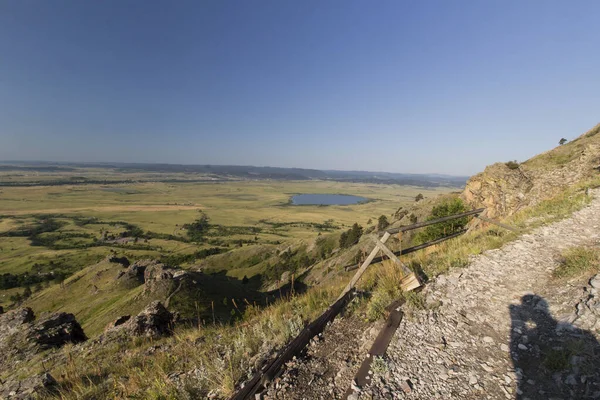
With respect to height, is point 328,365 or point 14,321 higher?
point 328,365

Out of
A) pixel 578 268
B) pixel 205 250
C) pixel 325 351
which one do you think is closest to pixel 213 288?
pixel 325 351

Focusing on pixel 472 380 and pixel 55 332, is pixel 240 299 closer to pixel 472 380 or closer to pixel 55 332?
pixel 55 332

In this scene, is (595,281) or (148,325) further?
(148,325)

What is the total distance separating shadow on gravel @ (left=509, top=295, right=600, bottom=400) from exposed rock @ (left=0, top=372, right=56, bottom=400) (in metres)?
11.8

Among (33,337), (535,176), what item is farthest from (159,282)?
(535,176)

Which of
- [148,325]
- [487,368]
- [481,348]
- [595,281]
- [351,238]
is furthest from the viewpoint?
[351,238]

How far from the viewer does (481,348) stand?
561 centimetres

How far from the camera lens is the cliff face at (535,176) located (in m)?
23.9

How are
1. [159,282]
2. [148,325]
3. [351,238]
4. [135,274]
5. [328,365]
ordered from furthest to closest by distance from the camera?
[351,238]
[135,274]
[159,282]
[148,325]
[328,365]

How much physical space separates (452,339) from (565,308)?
293 centimetres

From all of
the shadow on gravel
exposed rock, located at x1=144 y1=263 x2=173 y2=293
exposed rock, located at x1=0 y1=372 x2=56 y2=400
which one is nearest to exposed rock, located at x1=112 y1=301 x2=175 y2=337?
exposed rock, located at x1=0 y1=372 x2=56 y2=400

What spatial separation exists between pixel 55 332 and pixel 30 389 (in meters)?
16.7

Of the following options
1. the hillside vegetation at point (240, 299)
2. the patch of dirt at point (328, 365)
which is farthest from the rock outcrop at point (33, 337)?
the patch of dirt at point (328, 365)

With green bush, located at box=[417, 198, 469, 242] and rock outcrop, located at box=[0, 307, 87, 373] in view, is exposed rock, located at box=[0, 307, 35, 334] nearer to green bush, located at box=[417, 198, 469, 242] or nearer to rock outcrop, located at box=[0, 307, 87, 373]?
rock outcrop, located at box=[0, 307, 87, 373]
